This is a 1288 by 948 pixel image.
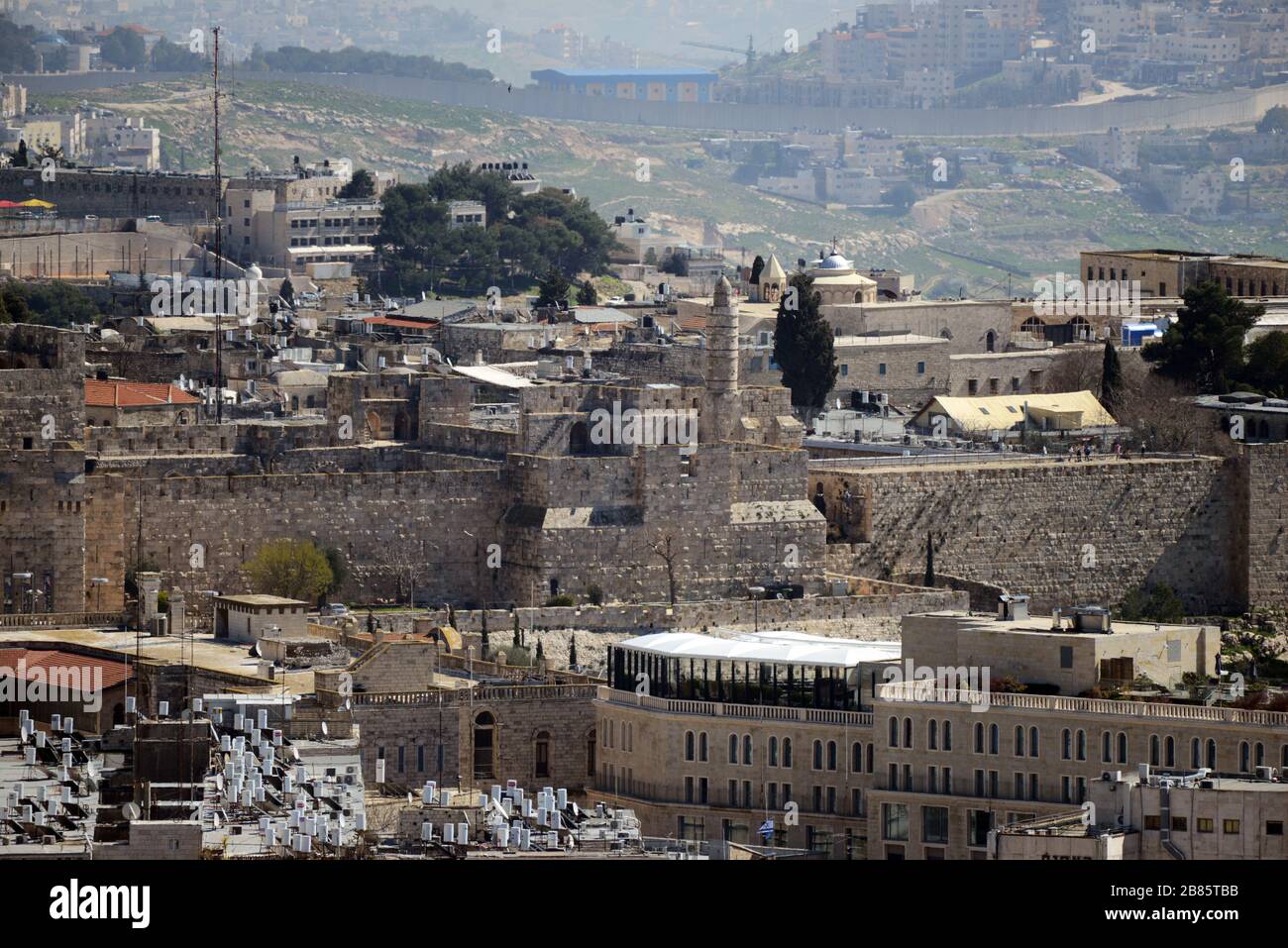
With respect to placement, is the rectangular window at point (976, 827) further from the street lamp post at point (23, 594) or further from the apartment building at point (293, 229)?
the apartment building at point (293, 229)

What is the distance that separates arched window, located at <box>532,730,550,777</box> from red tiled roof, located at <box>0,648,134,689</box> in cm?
565

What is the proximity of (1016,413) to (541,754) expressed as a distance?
30.6 metres

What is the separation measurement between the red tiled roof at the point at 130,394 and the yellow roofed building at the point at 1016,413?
15.3 metres

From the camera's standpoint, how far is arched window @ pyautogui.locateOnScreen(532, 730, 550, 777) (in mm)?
55625

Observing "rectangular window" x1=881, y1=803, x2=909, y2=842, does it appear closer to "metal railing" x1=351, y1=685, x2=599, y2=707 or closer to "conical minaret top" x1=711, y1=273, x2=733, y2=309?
"metal railing" x1=351, y1=685, x2=599, y2=707

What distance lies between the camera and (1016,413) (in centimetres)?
8462

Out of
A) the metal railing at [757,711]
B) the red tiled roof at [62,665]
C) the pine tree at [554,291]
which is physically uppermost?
the pine tree at [554,291]

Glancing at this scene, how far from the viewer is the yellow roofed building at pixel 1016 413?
3290 inches

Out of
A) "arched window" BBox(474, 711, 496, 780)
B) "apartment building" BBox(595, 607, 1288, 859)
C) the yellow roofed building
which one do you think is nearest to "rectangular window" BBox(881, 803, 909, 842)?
"apartment building" BBox(595, 607, 1288, 859)

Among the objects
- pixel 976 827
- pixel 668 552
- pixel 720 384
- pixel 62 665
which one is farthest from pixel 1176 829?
pixel 720 384

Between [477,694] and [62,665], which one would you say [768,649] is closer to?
[477,694]

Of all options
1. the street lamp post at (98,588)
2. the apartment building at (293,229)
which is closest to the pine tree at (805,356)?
the street lamp post at (98,588)

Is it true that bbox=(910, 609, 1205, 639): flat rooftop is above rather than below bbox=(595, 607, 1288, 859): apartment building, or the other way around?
above
